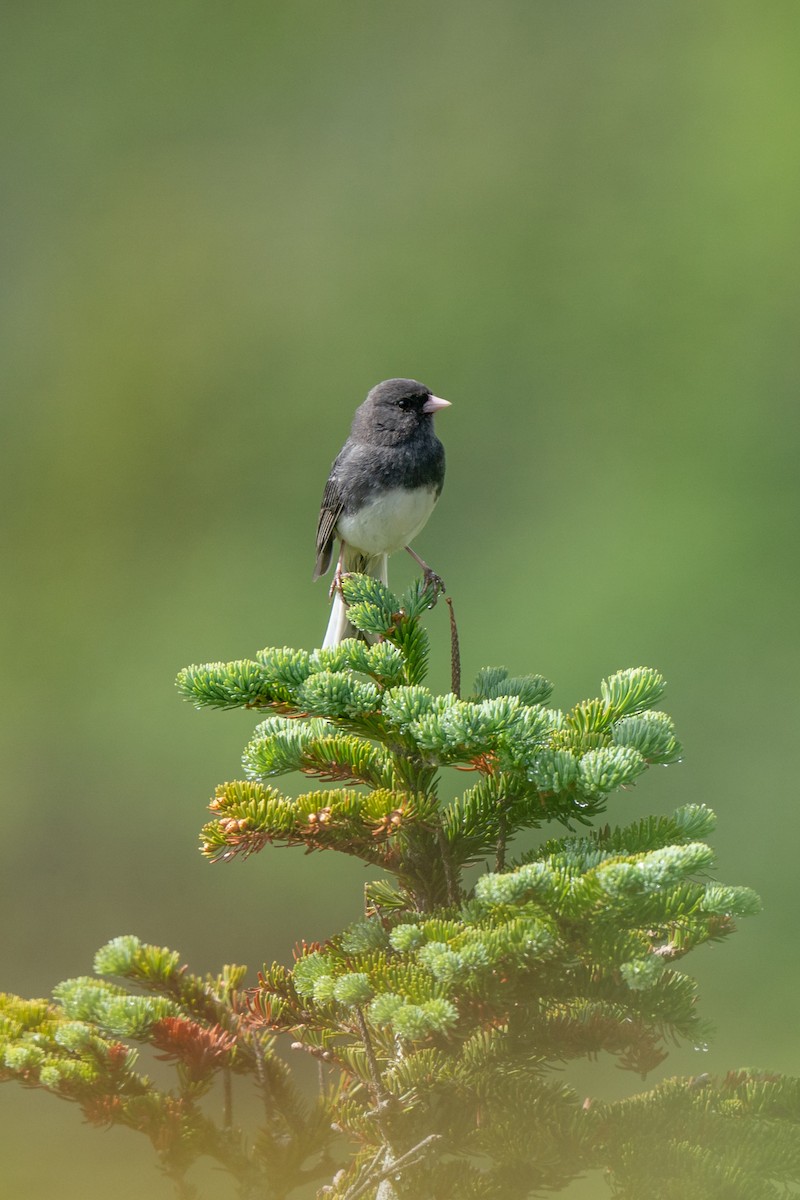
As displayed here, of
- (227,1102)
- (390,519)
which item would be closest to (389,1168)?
(227,1102)

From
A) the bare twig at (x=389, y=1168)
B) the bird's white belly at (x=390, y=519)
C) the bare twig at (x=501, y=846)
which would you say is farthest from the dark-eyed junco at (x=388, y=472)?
the bare twig at (x=389, y=1168)

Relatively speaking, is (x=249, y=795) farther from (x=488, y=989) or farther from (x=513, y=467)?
(x=513, y=467)

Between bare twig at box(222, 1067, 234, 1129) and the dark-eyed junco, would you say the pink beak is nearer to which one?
the dark-eyed junco

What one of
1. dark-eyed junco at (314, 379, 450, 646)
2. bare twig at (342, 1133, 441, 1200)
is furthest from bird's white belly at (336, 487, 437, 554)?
bare twig at (342, 1133, 441, 1200)

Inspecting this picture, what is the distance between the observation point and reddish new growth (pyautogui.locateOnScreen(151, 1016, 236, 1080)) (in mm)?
683

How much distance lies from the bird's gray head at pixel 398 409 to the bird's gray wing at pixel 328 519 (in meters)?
0.09

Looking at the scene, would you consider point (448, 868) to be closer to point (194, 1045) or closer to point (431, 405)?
point (194, 1045)

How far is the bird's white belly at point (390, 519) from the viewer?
5.11ft

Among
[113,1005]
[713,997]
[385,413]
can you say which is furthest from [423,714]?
[713,997]

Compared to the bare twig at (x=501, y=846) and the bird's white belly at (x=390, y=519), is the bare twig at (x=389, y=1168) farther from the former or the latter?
the bird's white belly at (x=390, y=519)

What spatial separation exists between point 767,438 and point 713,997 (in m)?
1.93

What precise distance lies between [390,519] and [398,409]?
150mm

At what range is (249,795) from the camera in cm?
72

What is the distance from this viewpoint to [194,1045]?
70 cm
